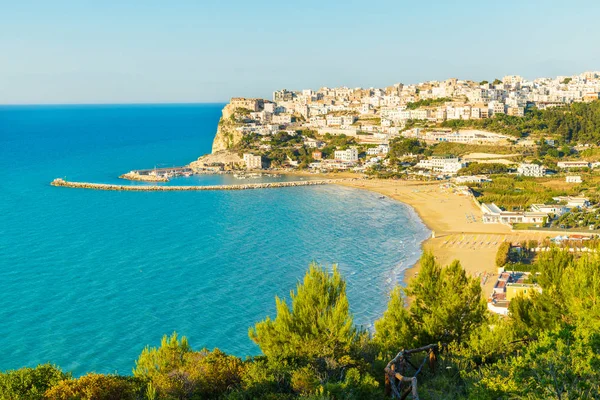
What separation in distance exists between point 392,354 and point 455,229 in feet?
73.3

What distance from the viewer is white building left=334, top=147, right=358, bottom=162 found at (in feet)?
190

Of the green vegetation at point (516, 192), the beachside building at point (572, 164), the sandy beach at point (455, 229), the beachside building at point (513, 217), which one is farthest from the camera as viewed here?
the beachside building at point (572, 164)

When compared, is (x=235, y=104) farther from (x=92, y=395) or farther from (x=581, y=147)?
(x=92, y=395)

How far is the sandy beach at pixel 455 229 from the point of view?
81.1 feet

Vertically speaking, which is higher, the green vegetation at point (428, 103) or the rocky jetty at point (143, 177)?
the green vegetation at point (428, 103)

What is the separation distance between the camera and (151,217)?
3559 cm

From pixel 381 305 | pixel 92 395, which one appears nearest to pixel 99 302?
pixel 381 305

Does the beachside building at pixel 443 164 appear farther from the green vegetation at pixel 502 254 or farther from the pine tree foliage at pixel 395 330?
the pine tree foliage at pixel 395 330

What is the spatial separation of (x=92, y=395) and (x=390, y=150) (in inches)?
2055

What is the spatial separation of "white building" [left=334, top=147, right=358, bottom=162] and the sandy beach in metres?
10.7

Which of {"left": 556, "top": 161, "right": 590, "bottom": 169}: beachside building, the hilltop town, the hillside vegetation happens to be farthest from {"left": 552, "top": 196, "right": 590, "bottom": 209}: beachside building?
the hillside vegetation

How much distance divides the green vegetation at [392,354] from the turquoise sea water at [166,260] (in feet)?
20.3

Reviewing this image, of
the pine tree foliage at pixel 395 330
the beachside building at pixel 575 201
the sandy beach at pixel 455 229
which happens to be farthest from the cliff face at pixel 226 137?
the pine tree foliage at pixel 395 330

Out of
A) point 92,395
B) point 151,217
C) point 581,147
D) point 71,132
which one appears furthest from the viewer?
point 71,132
